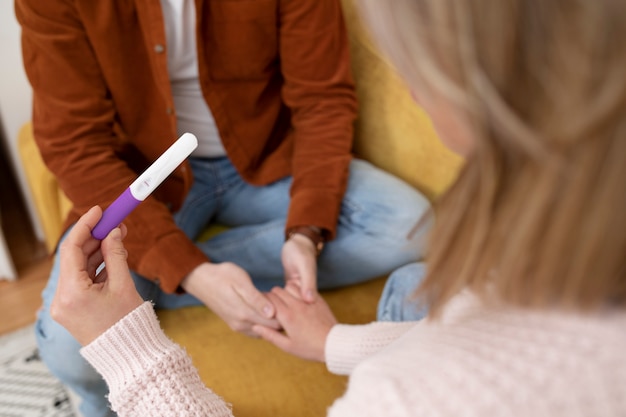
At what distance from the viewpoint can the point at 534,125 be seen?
35cm

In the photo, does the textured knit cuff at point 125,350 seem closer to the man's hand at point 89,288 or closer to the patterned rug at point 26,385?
the man's hand at point 89,288

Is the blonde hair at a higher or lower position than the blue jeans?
higher

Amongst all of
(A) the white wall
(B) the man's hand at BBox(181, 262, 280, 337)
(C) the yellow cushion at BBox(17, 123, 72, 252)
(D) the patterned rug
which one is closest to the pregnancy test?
(B) the man's hand at BBox(181, 262, 280, 337)

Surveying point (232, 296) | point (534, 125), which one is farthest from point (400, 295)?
point (534, 125)

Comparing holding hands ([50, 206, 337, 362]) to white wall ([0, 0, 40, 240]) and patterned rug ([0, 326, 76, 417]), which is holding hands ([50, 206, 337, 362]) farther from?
white wall ([0, 0, 40, 240])

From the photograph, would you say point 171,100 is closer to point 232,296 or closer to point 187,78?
point 187,78

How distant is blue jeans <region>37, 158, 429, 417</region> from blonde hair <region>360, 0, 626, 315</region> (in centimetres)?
50

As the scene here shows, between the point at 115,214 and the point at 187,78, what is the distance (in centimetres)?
42

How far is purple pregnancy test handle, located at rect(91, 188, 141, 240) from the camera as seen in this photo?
1.93 feet

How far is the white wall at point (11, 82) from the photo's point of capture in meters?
1.29

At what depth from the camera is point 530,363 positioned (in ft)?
1.21

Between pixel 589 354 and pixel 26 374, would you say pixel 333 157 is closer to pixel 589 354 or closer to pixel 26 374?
pixel 589 354

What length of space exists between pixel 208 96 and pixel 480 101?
65cm

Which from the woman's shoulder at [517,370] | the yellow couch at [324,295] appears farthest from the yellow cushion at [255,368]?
the woman's shoulder at [517,370]
